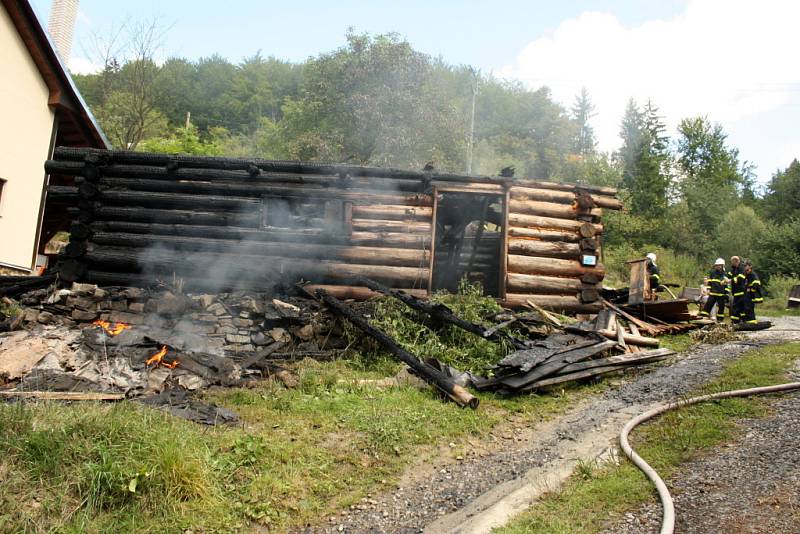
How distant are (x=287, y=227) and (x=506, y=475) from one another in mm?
6946

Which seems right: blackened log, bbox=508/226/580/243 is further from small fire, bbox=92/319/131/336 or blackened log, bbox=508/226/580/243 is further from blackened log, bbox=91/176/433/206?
small fire, bbox=92/319/131/336

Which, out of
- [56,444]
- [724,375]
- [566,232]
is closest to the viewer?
[56,444]

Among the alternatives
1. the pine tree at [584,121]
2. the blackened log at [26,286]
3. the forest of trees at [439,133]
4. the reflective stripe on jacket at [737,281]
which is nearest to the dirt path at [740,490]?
the reflective stripe on jacket at [737,281]

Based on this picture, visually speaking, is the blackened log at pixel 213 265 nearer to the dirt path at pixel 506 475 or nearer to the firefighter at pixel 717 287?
the dirt path at pixel 506 475

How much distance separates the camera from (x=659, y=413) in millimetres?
5598

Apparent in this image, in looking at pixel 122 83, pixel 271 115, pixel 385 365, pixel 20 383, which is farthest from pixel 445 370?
pixel 271 115

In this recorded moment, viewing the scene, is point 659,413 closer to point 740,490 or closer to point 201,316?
point 740,490

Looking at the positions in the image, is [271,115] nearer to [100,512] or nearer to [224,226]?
[224,226]

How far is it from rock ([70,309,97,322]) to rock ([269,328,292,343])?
2.81 m

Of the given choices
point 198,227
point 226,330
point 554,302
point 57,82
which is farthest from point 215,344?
point 57,82

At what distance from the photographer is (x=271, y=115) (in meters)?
52.3

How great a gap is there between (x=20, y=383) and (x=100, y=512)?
3.28m

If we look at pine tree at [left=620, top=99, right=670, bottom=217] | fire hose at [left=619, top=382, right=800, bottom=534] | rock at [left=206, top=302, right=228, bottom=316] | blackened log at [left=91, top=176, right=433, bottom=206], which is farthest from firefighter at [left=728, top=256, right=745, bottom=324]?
pine tree at [left=620, top=99, right=670, bottom=217]

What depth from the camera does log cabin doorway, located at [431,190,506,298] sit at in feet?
41.2
